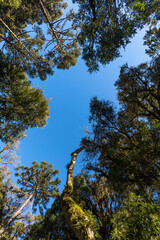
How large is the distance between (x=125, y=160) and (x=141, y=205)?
4318 mm

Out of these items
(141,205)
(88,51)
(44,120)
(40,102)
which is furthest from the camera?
(44,120)

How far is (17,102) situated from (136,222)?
1087 centimetres

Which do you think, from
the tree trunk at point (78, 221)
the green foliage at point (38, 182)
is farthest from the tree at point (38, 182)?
the tree trunk at point (78, 221)

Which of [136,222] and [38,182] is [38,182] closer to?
[38,182]

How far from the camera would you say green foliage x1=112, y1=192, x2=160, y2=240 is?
7.42 feet

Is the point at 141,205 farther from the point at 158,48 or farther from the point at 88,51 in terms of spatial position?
the point at 158,48

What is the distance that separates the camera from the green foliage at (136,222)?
2262mm

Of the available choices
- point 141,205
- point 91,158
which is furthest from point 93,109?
point 141,205

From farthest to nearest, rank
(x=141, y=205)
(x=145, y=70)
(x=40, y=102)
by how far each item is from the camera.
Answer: (x=40, y=102) < (x=145, y=70) < (x=141, y=205)

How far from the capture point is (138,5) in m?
4.27

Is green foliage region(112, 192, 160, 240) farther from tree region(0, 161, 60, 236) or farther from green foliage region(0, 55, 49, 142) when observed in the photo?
tree region(0, 161, 60, 236)

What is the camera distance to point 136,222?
Answer: 2.50m

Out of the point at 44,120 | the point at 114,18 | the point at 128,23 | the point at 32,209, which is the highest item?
the point at 44,120

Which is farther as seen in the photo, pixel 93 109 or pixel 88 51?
pixel 93 109
